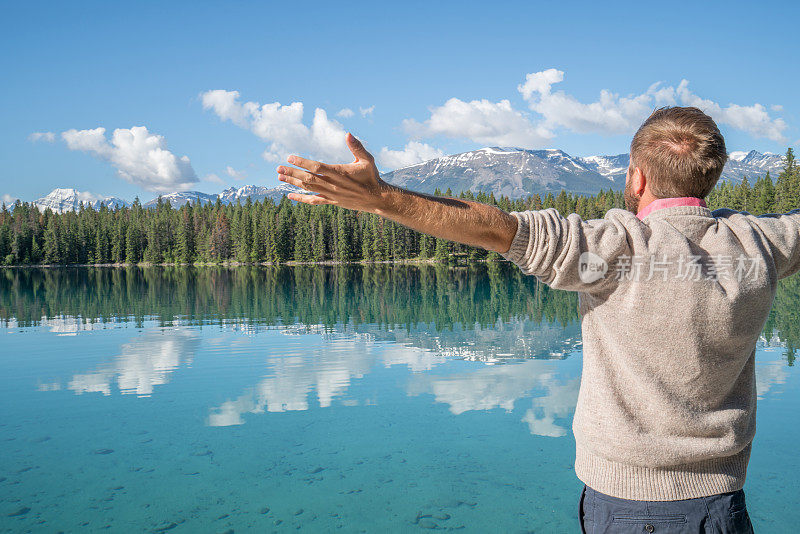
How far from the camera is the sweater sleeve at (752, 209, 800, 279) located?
7.82ft

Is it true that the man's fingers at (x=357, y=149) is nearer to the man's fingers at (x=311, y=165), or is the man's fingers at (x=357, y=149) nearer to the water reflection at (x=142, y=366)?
the man's fingers at (x=311, y=165)

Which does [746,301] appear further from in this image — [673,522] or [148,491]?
[148,491]

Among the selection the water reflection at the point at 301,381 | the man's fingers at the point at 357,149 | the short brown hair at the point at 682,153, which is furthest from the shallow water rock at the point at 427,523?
the man's fingers at the point at 357,149

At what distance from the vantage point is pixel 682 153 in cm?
228

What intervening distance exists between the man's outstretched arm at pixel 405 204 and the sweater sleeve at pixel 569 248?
65 mm

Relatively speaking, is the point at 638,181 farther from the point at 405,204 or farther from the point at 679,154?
the point at 405,204

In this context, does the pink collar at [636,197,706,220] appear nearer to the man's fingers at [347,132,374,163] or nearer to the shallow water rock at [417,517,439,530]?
the man's fingers at [347,132,374,163]

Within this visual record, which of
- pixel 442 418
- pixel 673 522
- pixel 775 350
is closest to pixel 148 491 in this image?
pixel 442 418

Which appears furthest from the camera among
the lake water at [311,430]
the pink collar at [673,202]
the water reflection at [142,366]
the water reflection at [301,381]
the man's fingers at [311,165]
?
the water reflection at [142,366]

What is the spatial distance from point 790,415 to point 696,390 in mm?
12856

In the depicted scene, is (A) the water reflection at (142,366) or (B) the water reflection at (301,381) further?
(A) the water reflection at (142,366)

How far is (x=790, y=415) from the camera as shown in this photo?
40.3ft

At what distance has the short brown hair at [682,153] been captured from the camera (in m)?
2.27

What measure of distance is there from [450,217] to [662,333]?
889 millimetres
